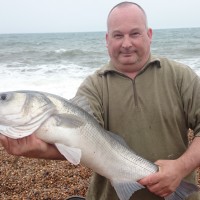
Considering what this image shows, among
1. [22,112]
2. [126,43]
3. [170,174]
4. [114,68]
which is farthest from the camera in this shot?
[114,68]

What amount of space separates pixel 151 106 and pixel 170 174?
1.84 feet

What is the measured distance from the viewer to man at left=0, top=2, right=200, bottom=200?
2850 millimetres

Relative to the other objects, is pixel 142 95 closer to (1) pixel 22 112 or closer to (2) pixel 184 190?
(2) pixel 184 190

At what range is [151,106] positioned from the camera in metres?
2.86

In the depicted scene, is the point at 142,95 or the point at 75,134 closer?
the point at 75,134

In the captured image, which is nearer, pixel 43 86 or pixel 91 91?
pixel 91 91

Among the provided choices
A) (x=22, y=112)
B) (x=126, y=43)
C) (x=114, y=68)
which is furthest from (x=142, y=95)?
(x=22, y=112)

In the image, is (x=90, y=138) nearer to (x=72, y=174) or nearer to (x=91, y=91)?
(x=91, y=91)

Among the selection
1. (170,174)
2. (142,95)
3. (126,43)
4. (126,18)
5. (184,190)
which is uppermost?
(126,18)

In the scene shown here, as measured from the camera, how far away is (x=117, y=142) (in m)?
2.68

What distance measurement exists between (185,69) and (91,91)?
793 millimetres

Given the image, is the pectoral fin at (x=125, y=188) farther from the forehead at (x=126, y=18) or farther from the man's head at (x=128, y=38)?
the forehead at (x=126, y=18)

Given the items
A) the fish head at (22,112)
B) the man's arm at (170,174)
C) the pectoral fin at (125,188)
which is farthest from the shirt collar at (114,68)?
the pectoral fin at (125,188)

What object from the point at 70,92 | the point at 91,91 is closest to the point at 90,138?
the point at 91,91
